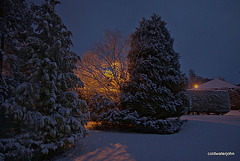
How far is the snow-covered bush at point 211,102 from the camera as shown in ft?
37.3

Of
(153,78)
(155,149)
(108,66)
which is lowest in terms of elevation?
(155,149)

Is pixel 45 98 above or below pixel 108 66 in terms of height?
below

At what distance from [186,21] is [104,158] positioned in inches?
7015

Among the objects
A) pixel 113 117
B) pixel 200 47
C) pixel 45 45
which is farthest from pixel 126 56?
pixel 200 47

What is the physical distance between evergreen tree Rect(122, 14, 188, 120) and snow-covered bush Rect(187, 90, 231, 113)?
20.2 feet

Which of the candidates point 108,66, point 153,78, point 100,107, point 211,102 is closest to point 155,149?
point 153,78

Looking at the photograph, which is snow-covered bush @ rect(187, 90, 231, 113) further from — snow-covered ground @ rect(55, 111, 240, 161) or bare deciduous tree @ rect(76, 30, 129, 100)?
bare deciduous tree @ rect(76, 30, 129, 100)

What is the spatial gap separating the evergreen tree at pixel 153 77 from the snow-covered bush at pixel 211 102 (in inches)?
242

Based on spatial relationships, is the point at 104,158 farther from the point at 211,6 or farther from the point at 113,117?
the point at 211,6

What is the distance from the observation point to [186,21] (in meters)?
151

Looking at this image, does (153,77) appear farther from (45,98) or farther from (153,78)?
(45,98)

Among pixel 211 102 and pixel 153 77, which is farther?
pixel 211 102

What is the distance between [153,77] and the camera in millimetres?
6141

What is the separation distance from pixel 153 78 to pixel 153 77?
45 millimetres
